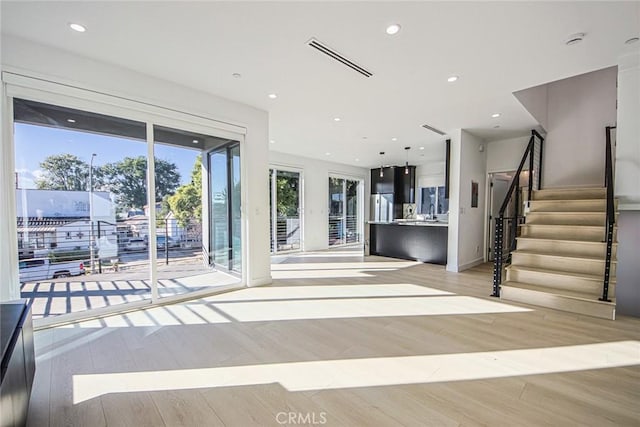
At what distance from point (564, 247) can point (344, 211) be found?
6121 mm

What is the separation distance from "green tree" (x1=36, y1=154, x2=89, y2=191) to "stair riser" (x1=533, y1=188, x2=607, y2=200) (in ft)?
23.7

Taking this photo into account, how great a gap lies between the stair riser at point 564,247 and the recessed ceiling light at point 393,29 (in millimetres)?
3813

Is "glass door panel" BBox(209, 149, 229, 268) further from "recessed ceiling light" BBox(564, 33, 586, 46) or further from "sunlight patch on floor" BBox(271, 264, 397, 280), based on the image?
"recessed ceiling light" BBox(564, 33, 586, 46)

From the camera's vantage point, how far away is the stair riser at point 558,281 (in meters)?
3.38

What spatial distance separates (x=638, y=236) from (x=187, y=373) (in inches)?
201

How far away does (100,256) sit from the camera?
3293 mm

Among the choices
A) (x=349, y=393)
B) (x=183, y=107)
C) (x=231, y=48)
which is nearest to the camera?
(x=349, y=393)

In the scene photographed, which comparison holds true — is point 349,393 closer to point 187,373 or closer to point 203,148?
point 187,373

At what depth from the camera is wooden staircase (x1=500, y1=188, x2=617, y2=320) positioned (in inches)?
132

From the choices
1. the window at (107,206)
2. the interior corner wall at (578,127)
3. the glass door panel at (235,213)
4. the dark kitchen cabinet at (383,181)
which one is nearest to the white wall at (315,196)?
the dark kitchen cabinet at (383,181)

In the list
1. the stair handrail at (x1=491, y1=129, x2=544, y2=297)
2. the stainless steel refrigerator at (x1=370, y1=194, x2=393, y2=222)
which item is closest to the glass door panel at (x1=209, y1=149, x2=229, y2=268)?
the stair handrail at (x1=491, y1=129, x2=544, y2=297)

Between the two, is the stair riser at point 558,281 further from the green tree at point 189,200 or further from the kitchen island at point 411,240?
the green tree at point 189,200

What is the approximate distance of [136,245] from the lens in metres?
3.46

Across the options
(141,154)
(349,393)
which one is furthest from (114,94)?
(349,393)
